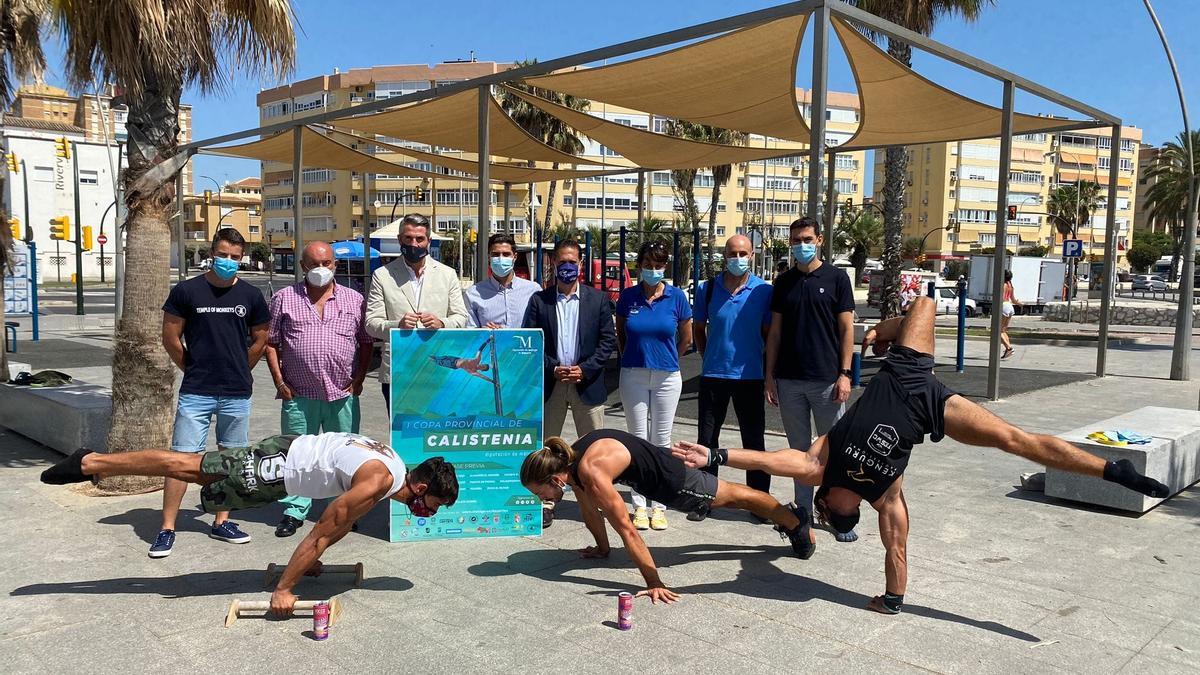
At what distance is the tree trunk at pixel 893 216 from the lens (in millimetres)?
17344

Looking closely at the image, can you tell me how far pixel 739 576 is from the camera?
4.62m

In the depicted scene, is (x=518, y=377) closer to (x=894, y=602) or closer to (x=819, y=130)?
(x=894, y=602)

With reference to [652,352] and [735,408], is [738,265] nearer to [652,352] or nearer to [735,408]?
[652,352]

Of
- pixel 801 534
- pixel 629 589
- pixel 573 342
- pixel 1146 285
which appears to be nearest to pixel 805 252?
pixel 573 342

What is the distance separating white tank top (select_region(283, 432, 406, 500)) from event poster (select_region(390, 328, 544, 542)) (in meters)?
0.99

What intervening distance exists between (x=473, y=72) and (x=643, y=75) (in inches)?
2576

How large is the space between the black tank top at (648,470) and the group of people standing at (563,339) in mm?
884

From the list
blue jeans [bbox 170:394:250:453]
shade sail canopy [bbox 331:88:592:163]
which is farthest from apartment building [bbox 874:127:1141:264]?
blue jeans [bbox 170:394:250:453]

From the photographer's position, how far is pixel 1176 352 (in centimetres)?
1358

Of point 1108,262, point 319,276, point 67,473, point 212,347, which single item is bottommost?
point 67,473

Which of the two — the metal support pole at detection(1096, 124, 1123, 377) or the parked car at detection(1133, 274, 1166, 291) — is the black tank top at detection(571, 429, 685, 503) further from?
the parked car at detection(1133, 274, 1166, 291)

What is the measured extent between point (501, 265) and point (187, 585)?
259 cm

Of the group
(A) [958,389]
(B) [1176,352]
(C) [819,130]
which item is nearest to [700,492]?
(C) [819,130]

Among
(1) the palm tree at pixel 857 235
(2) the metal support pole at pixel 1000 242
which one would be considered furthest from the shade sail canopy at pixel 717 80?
(1) the palm tree at pixel 857 235
